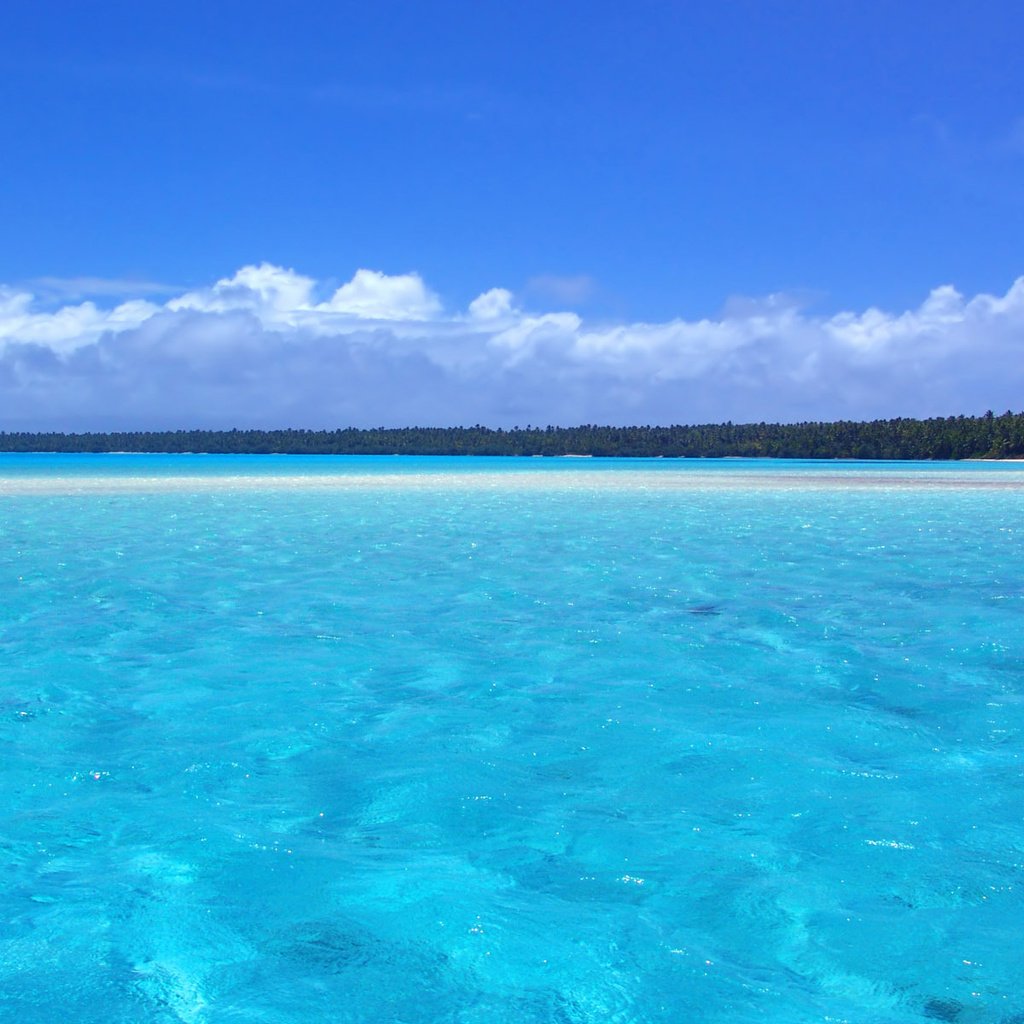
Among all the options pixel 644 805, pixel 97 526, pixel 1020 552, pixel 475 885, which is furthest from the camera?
pixel 97 526

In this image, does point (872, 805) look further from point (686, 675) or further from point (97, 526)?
point (97, 526)

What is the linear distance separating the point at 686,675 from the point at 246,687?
14.1 ft

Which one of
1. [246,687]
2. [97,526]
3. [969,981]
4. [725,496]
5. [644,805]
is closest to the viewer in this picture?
[969,981]

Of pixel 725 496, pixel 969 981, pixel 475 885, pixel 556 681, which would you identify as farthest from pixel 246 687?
pixel 725 496

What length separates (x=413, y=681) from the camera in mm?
9625

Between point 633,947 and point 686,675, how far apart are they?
5321mm

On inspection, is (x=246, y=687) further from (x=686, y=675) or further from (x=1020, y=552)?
(x=1020, y=552)

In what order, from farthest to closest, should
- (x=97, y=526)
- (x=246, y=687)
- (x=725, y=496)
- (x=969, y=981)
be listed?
1. (x=725, y=496)
2. (x=97, y=526)
3. (x=246, y=687)
4. (x=969, y=981)

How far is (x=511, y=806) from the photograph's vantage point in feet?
21.1

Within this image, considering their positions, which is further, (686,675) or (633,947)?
(686,675)

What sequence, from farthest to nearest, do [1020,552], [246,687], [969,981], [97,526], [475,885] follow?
[97,526] < [1020,552] < [246,687] < [475,885] < [969,981]

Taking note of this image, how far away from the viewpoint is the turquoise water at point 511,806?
4438 mm

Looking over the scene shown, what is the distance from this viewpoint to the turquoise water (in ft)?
14.6

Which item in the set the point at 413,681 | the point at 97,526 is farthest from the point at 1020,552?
the point at 97,526
